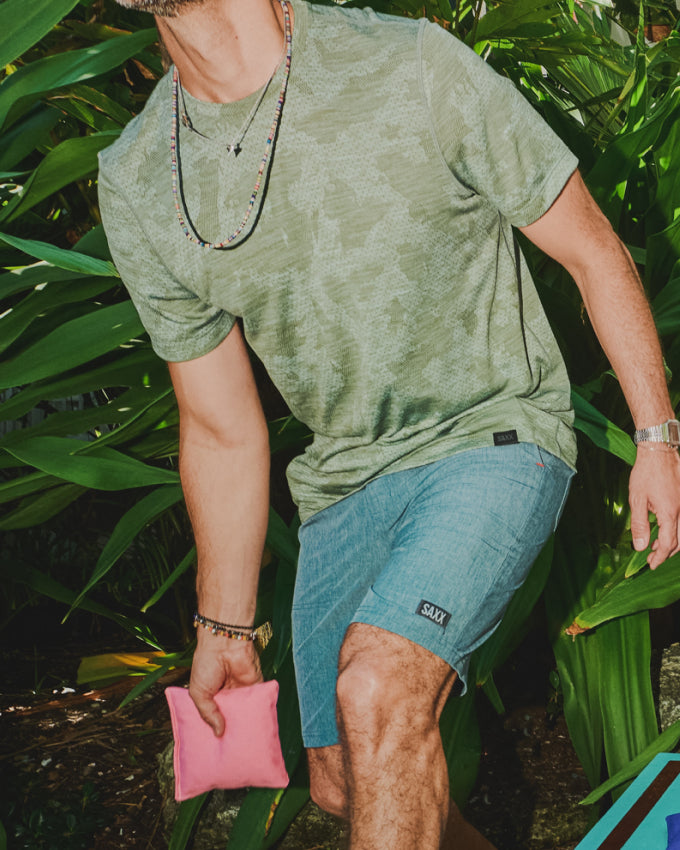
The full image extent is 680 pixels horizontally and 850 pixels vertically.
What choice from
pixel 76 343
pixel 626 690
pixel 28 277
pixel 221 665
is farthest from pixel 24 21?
pixel 626 690

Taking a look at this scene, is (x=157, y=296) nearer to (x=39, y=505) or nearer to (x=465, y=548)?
(x=465, y=548)

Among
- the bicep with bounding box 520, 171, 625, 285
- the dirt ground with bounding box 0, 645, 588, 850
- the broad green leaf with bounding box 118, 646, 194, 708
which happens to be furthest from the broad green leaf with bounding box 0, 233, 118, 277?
the dirt ground with bounding box 0, 645, 588, 850

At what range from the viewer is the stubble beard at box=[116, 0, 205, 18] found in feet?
3.55

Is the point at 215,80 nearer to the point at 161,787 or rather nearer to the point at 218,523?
the point at 218,523

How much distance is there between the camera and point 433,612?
3.45 ft

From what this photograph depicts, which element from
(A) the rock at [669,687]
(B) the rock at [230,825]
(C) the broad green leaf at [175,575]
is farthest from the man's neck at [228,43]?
(A) the rock at [669,687]

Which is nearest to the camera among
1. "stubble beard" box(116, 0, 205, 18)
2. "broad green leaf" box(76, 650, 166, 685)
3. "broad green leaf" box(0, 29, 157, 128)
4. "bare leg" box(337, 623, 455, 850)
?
"bare leg" box(337, 623, 455, 850)

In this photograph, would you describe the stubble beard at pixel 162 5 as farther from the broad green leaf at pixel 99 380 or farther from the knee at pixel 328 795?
the knee at pixel 328 795

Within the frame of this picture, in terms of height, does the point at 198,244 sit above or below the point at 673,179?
above

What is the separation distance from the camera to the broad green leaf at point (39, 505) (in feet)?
5.99

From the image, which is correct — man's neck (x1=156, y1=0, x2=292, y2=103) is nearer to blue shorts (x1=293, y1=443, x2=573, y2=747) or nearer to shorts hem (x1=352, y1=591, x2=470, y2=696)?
blue shorts (x1=293, y1=443, x2=573, y2=747)

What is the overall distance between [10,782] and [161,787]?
30 centimetres

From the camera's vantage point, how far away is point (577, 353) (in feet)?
5.97

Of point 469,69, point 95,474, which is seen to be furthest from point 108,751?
point 469,69
